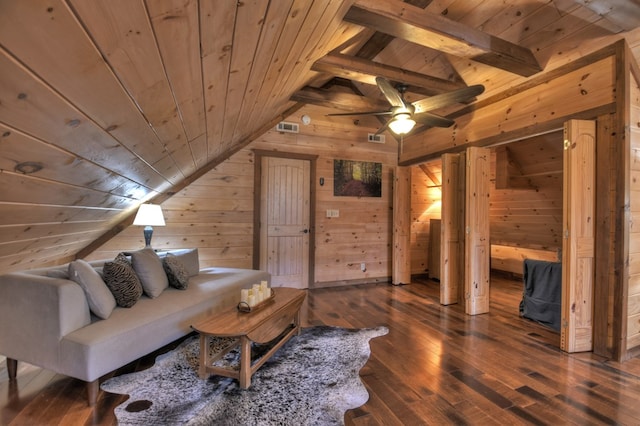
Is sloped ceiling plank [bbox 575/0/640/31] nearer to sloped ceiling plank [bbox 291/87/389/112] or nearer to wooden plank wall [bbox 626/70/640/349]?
wooden plank wall [bbox 626/70/640/349]

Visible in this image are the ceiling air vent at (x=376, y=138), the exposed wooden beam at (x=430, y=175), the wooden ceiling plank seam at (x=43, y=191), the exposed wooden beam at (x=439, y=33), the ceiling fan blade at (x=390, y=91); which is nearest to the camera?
the wooden ceiling plank seam at (x=43, y=191)

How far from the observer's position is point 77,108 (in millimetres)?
935

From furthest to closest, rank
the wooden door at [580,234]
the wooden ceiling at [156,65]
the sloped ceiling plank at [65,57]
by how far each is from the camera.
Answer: the wooden door at [580,234] → the wooden ceiling at [156,65] → the sloped ceiling plank at [65,57]

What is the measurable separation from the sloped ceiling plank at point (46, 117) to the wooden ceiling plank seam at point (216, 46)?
46cm

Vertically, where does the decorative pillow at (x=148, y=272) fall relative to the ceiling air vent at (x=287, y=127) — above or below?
below

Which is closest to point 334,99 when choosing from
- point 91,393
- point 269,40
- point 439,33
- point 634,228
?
point 439,33

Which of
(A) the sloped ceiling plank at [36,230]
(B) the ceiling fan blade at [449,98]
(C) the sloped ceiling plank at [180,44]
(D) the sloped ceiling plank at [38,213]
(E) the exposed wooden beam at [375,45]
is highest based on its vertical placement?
(E) the exposed wooden beam at [375,45]

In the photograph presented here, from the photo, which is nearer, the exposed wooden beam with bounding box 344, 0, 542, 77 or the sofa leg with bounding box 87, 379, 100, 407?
the sofa leg with bounding box 87, 379, 100, 407

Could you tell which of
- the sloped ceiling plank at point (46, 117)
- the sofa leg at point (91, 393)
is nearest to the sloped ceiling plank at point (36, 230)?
the sloped ceiling plank at point (46, 117)

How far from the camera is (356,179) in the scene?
529 centimetres

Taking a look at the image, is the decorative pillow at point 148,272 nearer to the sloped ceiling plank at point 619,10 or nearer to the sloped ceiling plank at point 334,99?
the sloped ceiling plank at point 334,99

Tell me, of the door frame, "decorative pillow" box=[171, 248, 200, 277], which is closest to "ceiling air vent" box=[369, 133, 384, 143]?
the door frame

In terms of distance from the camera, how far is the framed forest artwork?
16.9 feet

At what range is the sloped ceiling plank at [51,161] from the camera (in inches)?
36.2
